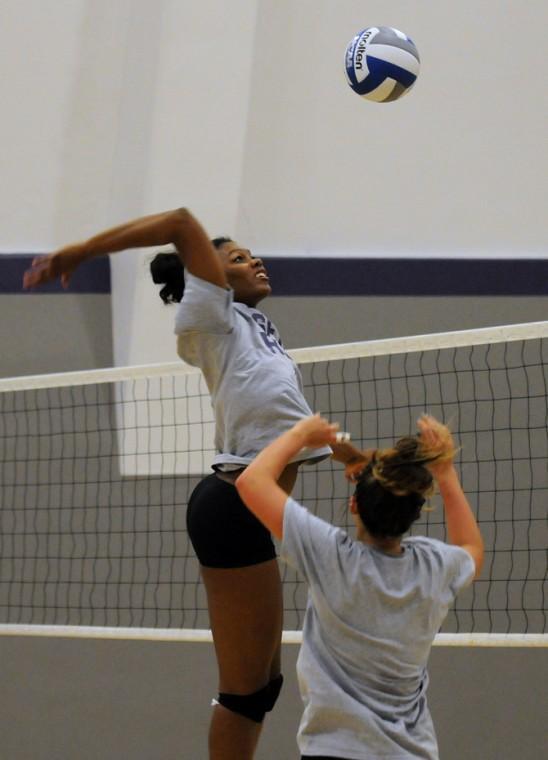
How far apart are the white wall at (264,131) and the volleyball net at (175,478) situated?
52cm

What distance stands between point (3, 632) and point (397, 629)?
12.9 feet

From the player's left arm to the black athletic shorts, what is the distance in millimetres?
599

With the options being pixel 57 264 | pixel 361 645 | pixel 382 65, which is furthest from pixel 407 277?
pixel 361 645

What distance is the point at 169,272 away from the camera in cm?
314

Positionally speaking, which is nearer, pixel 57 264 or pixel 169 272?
pixel 57 264

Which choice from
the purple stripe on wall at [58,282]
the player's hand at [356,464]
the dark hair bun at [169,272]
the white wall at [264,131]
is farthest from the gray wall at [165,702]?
the dark hair bun at [169,272]

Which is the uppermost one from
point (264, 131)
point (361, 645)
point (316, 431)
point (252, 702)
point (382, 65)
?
point (264, 131)

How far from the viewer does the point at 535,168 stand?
610cm

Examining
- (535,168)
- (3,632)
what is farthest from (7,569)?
(535,168)

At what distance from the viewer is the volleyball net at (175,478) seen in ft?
18.5

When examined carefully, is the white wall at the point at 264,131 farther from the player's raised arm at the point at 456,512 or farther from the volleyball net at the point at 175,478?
the player's raised arm at the point at 456,512

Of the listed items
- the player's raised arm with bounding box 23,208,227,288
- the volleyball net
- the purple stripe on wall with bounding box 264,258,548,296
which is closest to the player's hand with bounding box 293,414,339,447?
the player's raised arm with bounding box 23,208,227,288

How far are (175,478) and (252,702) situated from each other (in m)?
3.24

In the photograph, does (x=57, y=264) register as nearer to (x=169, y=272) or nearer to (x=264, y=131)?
(x=169, y=272)
